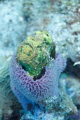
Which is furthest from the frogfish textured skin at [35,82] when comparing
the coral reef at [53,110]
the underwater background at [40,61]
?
the coral reef at [53,110]

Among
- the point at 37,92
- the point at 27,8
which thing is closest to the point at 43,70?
the point at 37,92

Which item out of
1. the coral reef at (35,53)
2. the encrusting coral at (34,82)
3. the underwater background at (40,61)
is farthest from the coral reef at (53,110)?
the coral reef at (35,53)

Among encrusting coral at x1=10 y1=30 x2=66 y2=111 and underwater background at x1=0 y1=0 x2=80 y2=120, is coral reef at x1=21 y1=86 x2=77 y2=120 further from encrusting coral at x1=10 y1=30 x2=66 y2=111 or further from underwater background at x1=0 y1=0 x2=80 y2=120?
encrusting coral at x1=10 y1=30 x2=66 y2=111

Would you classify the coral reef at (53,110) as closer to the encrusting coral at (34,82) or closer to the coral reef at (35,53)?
the encrusting coral at (34,82)

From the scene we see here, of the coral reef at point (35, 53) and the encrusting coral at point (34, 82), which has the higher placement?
the coral reef at point (35, 53)

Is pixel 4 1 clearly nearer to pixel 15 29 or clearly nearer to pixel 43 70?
pixel 15 29

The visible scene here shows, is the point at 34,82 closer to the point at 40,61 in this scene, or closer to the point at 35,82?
the point at 35,82

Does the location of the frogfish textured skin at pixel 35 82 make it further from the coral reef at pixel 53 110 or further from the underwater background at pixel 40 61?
the coral reef at pixel 53 110

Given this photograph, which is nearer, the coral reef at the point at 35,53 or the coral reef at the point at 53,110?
the coral reef at the point at 35,53
